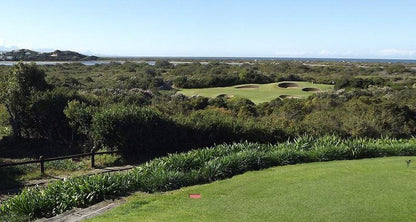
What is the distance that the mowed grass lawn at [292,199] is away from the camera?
6466 mm

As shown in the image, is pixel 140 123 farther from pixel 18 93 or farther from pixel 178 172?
pixel 18 93

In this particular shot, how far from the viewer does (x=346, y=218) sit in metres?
6.29

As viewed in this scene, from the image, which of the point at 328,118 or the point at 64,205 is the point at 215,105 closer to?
the point at 328,118

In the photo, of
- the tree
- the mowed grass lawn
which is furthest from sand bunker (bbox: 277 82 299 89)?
the mowed grass lawn

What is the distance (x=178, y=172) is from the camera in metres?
9.03

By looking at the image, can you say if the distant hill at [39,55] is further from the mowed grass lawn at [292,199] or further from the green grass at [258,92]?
the mowed grass lawn at [292,199]

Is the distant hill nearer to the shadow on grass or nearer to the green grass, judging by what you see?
the green grass

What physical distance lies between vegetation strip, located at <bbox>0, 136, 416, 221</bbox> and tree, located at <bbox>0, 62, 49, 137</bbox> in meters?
11.4

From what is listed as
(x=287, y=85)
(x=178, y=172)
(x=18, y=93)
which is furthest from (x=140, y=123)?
(x=287, y=85)

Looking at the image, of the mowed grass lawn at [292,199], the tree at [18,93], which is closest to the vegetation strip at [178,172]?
the mowed grass lawn at [292,199]

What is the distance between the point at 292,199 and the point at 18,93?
16.4 m

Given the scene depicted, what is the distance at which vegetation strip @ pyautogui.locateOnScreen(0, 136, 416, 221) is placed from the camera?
7.50 meters

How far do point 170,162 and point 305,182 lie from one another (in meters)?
3.31

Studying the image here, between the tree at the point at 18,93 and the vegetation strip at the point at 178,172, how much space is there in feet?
37.3
